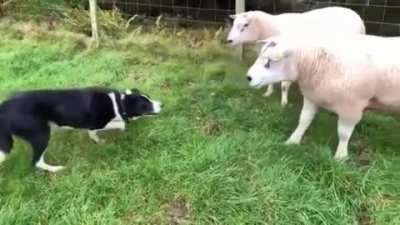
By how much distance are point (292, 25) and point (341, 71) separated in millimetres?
1337

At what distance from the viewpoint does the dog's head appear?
166 inches

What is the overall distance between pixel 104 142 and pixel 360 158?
2.16 meters

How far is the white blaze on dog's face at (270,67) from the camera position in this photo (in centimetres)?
384

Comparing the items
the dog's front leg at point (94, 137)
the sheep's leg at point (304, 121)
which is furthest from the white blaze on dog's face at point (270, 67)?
the dog's front leg at point (94, 137)

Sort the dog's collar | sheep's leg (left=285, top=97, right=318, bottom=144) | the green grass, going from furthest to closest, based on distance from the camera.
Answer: sheep's leg (left=285, top=97, right=318, bottom=144) → the dog's collar → the green grass

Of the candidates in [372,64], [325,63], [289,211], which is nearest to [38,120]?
[289,211]

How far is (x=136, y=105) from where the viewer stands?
14.0 ft

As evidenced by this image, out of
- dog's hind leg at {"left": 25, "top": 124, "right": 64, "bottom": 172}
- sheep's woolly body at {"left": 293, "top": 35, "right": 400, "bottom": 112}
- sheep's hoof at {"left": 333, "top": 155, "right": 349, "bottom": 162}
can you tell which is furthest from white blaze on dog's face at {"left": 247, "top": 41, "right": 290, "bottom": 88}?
dog's hind leg at {"left": 25, "top": 124, "right": 64, "bottom": 172}

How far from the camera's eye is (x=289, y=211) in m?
3.56

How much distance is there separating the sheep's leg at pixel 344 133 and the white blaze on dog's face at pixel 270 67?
22.3 inches

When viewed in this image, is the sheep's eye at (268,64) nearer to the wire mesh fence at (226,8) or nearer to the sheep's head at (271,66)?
the sheep's head at (271,66)

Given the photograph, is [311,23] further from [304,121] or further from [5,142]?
[5,142]

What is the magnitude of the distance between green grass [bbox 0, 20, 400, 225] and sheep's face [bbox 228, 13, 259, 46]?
0.56m

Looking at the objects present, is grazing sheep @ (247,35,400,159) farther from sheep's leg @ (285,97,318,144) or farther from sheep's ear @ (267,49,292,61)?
sheep's leg @ (285,97,318,144)
